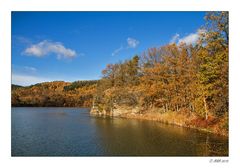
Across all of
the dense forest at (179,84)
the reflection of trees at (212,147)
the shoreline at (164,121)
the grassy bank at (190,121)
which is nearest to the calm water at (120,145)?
the reflection of trees at (212,147)

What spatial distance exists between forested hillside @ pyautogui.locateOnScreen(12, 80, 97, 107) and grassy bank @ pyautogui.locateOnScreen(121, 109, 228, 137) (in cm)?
5830

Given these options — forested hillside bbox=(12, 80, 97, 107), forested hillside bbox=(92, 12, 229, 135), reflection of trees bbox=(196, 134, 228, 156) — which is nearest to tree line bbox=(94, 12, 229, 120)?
forested hillside bbox=(92, 12, 229, 135)

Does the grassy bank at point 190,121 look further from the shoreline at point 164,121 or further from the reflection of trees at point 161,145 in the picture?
the reflection of trees at point 161,145

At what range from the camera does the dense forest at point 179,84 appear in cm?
1967

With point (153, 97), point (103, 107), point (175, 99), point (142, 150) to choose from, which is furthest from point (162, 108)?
point (142, 150)

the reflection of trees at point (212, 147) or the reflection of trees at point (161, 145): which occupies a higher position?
the reflection of trees at point (212, 147)

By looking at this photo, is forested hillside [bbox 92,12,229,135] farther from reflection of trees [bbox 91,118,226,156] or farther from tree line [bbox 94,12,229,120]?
reflection of trees [bbox 91,118,226,156]

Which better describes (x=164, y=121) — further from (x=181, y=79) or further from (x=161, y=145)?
(x=161, y=145)

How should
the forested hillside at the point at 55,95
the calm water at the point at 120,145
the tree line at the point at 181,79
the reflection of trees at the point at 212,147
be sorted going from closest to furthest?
1. the reflection of trees at the point at 212,147
2. the calm water at the point at 120,145
3. the tree line at the point at 181,79
4. the forested hillside at the point at 55,95

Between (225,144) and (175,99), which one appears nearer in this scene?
(225,144)
